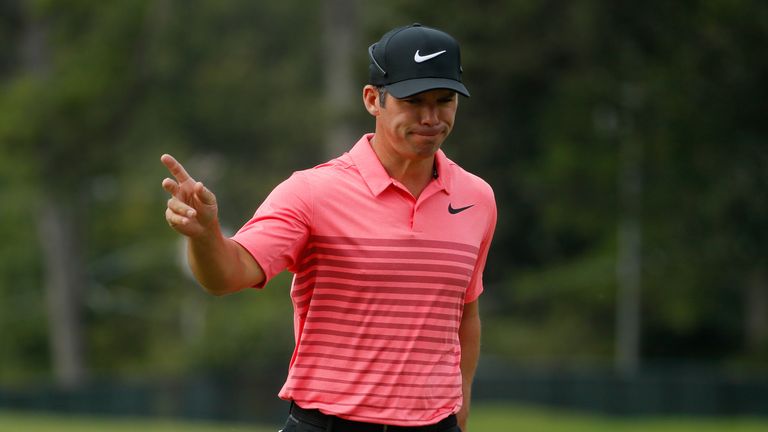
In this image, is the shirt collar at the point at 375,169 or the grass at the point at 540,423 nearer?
the shirt collar at the point at 375,169

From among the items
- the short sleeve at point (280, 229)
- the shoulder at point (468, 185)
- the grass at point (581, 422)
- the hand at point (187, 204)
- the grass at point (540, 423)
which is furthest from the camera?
the grass at point (581, 422)

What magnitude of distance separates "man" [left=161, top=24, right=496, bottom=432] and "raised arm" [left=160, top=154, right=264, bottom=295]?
192 millimetres

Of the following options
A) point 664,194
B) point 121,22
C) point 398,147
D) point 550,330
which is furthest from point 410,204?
point 550,330

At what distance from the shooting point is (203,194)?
15.2ft

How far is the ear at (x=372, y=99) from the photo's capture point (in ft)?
17.6

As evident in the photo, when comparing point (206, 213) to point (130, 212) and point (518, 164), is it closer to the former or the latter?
point (518, 164)

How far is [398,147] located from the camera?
5.28m

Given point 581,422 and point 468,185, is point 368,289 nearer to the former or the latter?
point 468,185

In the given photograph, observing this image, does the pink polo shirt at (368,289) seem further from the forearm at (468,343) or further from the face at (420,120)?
the forearm at (468,343)

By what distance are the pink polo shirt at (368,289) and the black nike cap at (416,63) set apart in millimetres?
330

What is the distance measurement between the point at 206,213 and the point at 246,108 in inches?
1977

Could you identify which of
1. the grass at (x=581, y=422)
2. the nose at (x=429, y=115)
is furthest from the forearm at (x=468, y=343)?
the grass at (x=581, y=422)

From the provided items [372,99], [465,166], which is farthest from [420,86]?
[465,166]

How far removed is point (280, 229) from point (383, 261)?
0.39 meters
